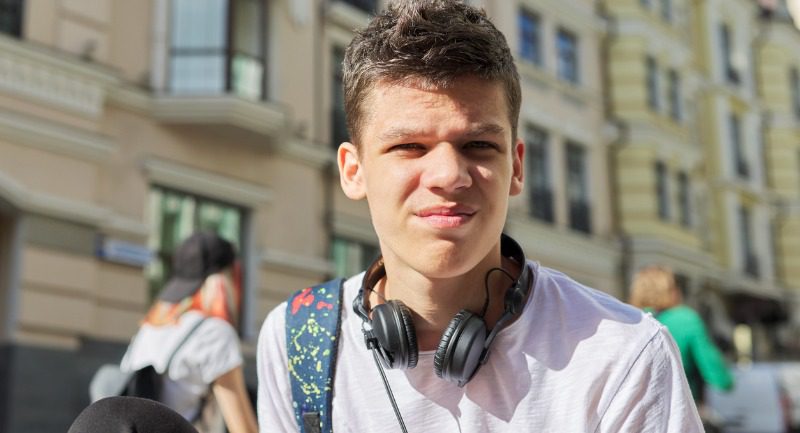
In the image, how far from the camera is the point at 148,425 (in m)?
1.89

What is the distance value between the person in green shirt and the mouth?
4554 millimetres

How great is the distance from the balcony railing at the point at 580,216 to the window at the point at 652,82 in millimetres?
3707

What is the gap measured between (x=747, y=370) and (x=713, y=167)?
16864 millimetres

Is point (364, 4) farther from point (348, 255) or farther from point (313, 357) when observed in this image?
point (313, 357)

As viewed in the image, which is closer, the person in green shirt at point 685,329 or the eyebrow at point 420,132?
the eyebrow at point 420,132

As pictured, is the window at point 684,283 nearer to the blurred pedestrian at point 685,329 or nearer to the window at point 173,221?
the window at point 173,221

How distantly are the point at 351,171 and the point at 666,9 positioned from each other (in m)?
27.1

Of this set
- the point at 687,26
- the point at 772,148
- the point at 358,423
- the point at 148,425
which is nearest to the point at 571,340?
the point at 358,423

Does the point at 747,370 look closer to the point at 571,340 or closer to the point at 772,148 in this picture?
the point at 571,340

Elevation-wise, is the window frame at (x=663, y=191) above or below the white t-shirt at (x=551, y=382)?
above

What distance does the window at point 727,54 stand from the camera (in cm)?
3147

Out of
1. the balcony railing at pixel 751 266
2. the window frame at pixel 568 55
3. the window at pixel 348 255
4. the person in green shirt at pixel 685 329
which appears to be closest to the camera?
the person in green shirt at pixel 685 329

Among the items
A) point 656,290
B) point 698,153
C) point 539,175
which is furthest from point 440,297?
point 698,153

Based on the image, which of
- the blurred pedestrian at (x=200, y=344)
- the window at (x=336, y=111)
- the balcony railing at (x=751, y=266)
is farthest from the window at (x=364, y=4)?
the balcony railing at (x=751, y=266)
